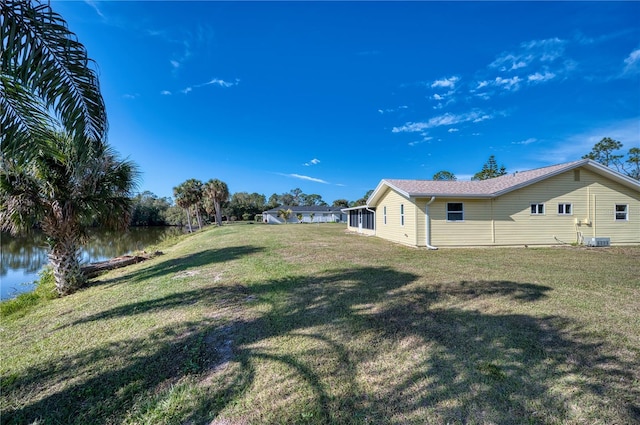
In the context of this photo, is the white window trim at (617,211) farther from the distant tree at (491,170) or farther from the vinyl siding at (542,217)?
the distant tree at (491,170)

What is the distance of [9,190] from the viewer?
6297mm

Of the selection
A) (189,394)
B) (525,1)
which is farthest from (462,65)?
(189,394)

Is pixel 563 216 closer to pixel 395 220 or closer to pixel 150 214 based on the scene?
pixel 395 220

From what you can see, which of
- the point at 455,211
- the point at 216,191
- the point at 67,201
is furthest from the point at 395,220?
the point at 216,191

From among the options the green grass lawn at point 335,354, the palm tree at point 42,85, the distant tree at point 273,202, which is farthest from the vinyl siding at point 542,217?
the distant tree at point 273,202

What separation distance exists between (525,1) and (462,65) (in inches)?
223

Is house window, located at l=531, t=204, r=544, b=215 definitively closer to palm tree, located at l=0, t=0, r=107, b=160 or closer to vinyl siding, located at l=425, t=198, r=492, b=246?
vinyl siding, located at l=425, t=198, r=492, b=246

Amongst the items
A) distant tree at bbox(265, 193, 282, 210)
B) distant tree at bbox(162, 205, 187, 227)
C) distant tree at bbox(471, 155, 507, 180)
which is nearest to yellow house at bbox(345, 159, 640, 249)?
distant tree at bbox(471, 155, 507, 180)

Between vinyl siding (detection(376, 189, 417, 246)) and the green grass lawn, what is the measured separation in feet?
20.3

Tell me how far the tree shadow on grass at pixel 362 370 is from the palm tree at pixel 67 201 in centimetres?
551

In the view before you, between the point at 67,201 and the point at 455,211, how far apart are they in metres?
13.8

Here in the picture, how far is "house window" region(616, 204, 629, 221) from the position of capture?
12477mm

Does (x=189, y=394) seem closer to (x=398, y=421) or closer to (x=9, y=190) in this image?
(x=398, y=421)

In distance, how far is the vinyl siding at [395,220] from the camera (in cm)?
1208
